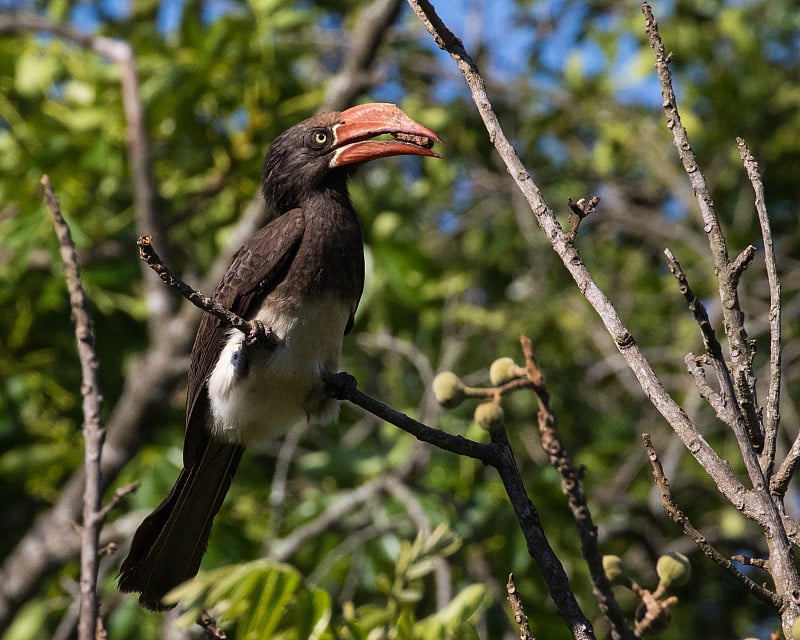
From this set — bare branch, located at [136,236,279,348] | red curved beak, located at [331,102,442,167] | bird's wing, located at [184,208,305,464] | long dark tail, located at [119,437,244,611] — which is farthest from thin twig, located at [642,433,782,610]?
long dark tail, located at [119,437,244,611]

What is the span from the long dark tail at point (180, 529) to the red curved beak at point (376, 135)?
1071 millimetres

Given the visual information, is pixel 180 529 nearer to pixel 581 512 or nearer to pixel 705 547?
pixel 581 512

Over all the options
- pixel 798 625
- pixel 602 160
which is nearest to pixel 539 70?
pixel 602 160

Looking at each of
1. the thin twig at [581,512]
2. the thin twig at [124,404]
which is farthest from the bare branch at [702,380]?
the thin twig at [124,404]

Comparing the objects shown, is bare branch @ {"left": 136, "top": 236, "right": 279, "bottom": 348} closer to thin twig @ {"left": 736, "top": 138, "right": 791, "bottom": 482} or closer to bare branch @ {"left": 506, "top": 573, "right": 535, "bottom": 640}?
bare branch @ {"left": 506, "top": 573, "right": 535, "bottom": 640}

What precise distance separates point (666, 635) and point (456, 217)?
106 inches

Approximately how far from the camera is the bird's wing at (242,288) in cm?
330

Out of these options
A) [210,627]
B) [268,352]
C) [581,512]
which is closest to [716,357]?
[581,512]

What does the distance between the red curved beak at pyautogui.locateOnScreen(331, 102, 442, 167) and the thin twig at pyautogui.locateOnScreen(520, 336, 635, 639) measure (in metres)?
0.92

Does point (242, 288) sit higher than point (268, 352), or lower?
higher

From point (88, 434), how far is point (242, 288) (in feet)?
2.89

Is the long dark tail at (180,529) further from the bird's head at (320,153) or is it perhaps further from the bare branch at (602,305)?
the bare branch at (602,305)

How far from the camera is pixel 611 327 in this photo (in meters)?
1.95

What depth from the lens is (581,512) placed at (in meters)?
2.25
